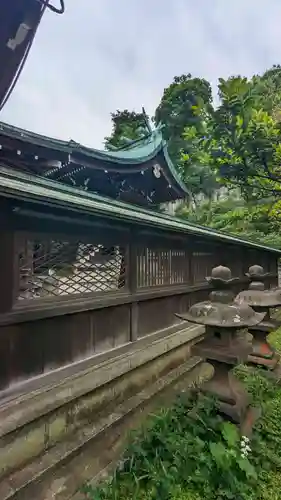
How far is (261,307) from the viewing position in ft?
16.5

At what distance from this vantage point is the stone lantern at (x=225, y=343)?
359 cm

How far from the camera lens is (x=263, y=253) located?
1238 centimetres

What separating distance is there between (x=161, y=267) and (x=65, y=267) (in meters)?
2.28

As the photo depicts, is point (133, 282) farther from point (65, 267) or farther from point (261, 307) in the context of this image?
point (261, 307)

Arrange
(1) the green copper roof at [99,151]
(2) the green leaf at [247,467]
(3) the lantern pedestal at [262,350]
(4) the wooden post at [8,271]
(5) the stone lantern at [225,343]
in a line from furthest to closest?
1. (3) the lantern pedestal at [262,350]
2. (1) the green copper roof at [99,151]
3. (5) the stone lantern at [225,343]
4. (2) the green leaf at [247,467]
5. (4) the wooden post at [8,271]

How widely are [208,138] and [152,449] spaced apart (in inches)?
166

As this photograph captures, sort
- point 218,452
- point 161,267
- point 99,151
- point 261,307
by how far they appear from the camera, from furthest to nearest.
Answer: point 99,151
point 161,267
point 261,307
point 218,452

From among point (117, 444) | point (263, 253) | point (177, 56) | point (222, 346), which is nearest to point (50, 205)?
point (222, 346)

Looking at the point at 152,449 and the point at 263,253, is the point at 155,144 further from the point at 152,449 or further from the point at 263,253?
the point at 152,449

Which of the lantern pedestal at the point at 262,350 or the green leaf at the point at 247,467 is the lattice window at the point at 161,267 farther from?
the green leaf at the point at 247,467

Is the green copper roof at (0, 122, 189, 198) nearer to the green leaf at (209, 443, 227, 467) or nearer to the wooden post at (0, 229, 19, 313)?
the wooden post at (0, 229, 19, 313)

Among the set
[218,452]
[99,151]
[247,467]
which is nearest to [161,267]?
[218,452]

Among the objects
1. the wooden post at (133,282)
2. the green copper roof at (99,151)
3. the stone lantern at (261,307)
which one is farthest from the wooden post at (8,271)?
the stone lantern at (261,307)

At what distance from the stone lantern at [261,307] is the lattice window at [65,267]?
2105 mm
